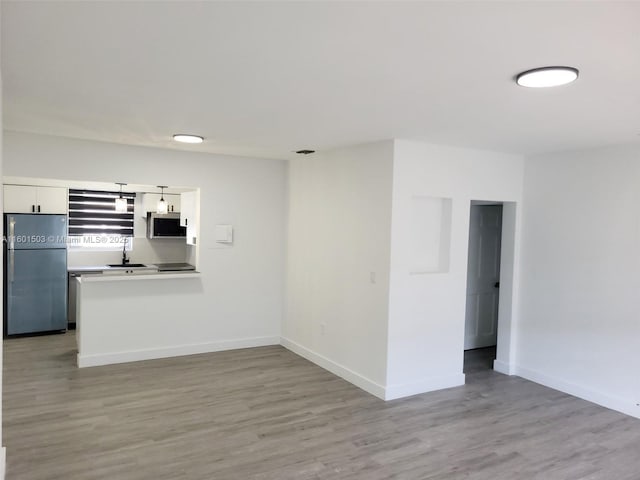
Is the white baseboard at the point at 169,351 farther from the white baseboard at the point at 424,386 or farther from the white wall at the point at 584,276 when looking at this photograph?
the white wall at the point at 584,276

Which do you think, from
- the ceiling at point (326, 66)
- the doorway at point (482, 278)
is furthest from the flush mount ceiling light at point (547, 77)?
the doorway at point (482, 278)

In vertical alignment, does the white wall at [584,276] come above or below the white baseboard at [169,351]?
above

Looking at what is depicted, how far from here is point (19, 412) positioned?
383 cm

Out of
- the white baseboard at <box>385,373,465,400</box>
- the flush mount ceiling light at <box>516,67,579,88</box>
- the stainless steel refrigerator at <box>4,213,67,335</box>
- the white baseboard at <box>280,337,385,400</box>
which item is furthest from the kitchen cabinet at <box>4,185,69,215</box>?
the flush mount ceiling light at <box>516,67,579,88</box>

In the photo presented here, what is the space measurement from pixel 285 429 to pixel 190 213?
3641 millimetres

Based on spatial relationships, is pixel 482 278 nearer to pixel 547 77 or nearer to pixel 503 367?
pixel 503 367

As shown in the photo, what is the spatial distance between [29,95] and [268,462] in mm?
2921

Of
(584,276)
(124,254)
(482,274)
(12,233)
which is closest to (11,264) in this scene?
(12,233)

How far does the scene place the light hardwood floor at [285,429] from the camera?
3.08 m

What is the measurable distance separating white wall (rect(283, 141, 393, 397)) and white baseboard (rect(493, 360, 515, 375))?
1.70 meters

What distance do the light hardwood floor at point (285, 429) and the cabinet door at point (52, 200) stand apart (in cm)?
229

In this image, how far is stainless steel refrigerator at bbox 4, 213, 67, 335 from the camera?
20.0 feet

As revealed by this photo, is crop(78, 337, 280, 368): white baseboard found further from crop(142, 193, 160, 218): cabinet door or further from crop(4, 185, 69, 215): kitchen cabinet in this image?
crop(142, 193, 160, 218): cabinet door

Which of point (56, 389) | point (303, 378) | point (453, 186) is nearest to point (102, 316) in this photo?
point (56, 389)
